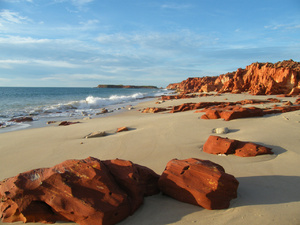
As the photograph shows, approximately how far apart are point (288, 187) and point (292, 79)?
2409 cm

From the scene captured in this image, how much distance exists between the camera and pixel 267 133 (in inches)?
233

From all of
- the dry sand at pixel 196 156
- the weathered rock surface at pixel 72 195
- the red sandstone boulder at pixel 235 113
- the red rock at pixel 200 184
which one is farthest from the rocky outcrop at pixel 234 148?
the red sandstone boulder at pixel 235 113

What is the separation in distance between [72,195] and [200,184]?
1694 mm

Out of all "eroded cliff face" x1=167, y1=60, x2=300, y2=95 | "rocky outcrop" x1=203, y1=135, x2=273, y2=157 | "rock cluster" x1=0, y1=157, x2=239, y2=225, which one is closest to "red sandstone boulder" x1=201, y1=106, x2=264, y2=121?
"rocky outcrop" x1=203, y1=135, x2=273, y2=157

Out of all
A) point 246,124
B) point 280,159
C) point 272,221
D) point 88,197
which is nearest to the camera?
point 272,221

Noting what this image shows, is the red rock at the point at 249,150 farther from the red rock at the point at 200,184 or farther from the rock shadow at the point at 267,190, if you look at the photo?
the red rock at the point at 200,184

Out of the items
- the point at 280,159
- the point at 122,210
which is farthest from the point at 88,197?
the point at 280,159

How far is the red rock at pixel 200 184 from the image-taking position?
261 centimetres

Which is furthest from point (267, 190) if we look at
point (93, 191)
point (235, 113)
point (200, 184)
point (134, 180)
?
point (235, 113)

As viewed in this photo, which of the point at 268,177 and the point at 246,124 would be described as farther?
the point at 246,124

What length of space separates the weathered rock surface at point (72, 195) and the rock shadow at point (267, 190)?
4.95 feet

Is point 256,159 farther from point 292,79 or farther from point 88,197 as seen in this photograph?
point 292,79

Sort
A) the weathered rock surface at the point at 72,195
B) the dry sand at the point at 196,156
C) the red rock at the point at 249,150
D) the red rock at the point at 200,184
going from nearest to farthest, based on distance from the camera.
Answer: the weathered rock surface at the point at 72,195, the dry sand at the point at 196,156, the red rock at the point at 200,184, the red rock at the point at 249,150

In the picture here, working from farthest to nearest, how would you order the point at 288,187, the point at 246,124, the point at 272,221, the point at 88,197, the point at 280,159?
the point at 246,124
the point at 280,159
the point at 288,187
the point at 88,197
the point at 272,221
